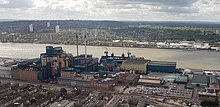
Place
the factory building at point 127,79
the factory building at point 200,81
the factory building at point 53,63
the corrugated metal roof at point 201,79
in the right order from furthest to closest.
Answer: the factory building at point 53,63 < the factory building at point 127,79 < the corrugated metal roof at point 201,79 < the factory building at point 200,81

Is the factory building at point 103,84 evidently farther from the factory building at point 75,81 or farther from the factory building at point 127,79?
the factory building at point 127,79

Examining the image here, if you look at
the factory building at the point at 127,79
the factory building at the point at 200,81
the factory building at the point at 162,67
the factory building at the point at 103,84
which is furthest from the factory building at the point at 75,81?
the factory building at the point at 200,81

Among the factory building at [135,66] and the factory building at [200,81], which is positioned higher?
the factory building at [135,66]

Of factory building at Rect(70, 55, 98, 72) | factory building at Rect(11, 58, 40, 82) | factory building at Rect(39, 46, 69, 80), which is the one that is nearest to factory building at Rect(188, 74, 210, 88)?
factory building at Rect(70, 55, 98, 72)

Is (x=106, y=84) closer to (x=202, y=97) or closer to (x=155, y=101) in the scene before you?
(x=155, y=101)

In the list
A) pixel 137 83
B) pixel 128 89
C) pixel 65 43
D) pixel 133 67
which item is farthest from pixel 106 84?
pixel 65 43

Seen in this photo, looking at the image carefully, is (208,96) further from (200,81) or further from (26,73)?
(26,73)

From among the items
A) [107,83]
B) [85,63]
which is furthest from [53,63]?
[107,83]
